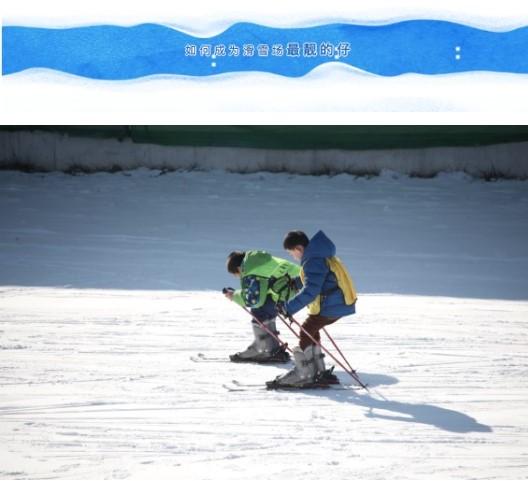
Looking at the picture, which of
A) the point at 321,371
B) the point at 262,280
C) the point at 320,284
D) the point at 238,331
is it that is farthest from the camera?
the point at 238,331

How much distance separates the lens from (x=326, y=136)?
14.5 m

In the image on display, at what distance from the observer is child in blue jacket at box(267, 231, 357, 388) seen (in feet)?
20.1

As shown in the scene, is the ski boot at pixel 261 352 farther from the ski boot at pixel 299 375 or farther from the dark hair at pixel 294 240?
the dark hair at pixel 294 240

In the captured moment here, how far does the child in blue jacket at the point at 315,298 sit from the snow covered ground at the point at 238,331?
183mm

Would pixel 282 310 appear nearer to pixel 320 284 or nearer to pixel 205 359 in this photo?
pixel 320 284

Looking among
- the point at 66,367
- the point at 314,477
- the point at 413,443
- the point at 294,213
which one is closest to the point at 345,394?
the point at 413,443

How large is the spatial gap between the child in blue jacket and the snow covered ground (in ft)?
0.60

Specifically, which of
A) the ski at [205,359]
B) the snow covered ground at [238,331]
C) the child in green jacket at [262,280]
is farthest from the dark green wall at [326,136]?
the child in green jacket at [262,280]

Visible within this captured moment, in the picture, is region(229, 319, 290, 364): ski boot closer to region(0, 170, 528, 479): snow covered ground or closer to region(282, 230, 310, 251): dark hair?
region(0, 170, 528, 479): snow covered ground

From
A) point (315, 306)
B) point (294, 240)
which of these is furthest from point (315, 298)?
point (294, 240)

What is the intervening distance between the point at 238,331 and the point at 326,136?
6997 mm

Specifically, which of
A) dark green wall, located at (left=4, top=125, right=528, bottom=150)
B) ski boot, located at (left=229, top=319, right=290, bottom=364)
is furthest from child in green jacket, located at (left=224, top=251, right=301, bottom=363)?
dark green wall, located at (left=4, top=125, right=528, bottom=150)

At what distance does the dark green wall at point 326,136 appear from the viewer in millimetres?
14352

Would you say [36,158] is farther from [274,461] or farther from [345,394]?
[274,461]
